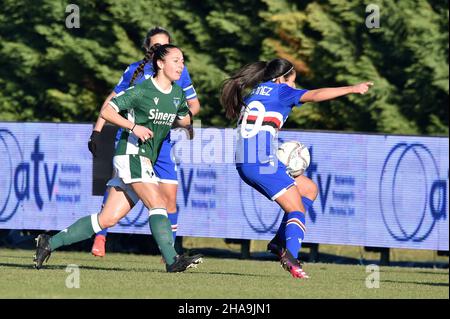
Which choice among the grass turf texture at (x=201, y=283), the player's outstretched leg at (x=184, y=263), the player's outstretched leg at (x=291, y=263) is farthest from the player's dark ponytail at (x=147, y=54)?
the player's outstretched leg at (x=291, y=263)

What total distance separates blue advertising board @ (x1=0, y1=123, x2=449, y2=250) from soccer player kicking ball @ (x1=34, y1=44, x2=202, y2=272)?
6.13 metres

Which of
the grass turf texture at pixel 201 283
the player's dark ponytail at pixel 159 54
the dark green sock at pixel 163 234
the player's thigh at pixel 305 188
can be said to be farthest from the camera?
the player's thigh at pixel 305 188

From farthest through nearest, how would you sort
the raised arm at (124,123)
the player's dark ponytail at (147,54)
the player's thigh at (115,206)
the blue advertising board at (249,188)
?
1. the blue advertising board at (249,188)
2. the player's dark ponytail at (147,54)
3. the player's thigh at (115,206)
4. the raised arm at (124,123)

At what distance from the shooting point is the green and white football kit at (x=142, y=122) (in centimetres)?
1165

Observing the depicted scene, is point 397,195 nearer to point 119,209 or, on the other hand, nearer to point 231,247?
point 231,247

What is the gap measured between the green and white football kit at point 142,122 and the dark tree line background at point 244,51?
10.1 meters

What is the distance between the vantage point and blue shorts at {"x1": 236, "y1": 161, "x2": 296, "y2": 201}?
12.2 m

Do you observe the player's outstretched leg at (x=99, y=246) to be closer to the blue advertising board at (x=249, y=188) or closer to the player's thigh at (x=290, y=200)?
the player's thigh at (x=290, y=200)

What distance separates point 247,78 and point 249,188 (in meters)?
5.79

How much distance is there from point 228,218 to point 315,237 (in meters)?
1.20

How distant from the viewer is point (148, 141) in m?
11.7

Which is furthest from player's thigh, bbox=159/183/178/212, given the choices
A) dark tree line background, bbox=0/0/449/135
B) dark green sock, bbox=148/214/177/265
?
dark tree line background, bbox=0/0/449/135

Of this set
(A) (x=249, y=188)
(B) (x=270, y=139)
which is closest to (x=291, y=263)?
(B) (x=270, y=139)
